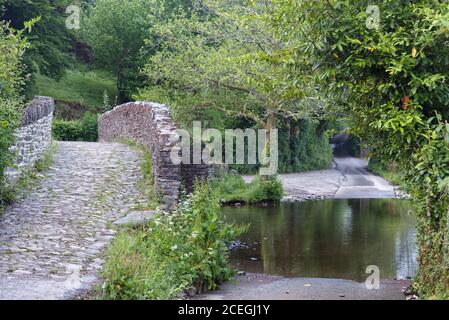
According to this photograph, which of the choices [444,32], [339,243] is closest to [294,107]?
[339,243]

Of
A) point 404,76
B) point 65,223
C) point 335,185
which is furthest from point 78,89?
point 404,76

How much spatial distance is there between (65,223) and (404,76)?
5.70 metres

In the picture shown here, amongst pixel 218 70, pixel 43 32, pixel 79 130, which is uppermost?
pixel 43 32

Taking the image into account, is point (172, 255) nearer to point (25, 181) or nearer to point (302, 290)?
point (302, 290)

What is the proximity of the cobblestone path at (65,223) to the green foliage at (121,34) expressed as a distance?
17960 mm

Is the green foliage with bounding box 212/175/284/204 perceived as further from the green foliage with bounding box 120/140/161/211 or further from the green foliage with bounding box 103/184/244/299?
the green foliage with bounding box 103/184/244/299

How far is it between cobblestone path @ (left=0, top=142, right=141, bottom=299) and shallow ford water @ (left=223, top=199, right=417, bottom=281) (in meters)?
3.12

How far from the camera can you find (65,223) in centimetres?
956

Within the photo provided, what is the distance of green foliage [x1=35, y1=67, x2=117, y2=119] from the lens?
31.0 meters

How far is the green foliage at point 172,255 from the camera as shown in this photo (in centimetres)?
658

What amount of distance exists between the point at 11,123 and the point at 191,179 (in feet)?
11.3

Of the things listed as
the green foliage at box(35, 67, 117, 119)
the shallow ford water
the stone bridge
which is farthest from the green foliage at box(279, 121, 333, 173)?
the stone bridge

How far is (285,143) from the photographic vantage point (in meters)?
34.0
